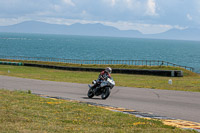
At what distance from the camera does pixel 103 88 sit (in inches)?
695

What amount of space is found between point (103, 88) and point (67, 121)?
7539 mm

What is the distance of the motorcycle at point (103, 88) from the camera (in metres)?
16.9

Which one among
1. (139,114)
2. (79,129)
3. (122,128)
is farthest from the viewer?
(139,114)

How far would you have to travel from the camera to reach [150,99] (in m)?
17.5

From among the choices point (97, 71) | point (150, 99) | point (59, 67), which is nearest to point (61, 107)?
point (150, 99)

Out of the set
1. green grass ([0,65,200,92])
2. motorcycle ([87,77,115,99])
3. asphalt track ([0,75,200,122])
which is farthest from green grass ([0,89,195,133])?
green grass ([0,65,200,92])

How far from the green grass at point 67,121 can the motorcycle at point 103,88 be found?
3.91 metres

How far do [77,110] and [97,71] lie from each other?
3556 centimetres

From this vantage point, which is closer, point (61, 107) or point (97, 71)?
point (61, 107)

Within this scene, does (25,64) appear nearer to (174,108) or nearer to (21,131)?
(174,108)

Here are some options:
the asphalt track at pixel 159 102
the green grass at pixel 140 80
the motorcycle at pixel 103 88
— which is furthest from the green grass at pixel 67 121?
the green grass at pixel 140 80

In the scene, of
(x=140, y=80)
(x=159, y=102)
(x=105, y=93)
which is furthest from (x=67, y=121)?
(x=140, y=80)

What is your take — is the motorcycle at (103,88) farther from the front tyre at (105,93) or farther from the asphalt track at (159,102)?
the asphalt track at (159,102)

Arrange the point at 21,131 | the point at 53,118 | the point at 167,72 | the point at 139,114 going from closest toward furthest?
the point at 21,131 < the point at 53,118 < the point at 139,114 < the point at 167,72
